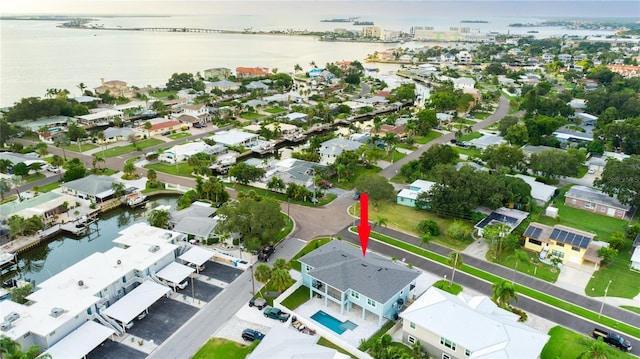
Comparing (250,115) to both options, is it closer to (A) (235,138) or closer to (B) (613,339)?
(A) (235,138)

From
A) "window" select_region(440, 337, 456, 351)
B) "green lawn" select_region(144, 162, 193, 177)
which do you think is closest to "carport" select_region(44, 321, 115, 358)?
"window" select_region(440, 337, 456, 351)

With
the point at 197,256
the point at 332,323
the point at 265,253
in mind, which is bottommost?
the point at 332,323

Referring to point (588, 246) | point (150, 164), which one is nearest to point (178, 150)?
point (150, 164)

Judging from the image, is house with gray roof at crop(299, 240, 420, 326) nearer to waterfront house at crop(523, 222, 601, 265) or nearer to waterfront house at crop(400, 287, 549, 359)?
waterfront house at crop(400, 287, 549, 359)

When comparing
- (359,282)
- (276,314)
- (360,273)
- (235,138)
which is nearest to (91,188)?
(235,138)

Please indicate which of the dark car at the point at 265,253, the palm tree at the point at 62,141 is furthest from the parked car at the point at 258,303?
the palm tree at the point at 62,141

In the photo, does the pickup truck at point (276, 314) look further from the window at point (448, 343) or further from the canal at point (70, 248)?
the canal at point (70, 248)

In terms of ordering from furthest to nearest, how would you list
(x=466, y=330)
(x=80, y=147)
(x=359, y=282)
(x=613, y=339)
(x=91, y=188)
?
(x=80, y=147)
(x=91, y=188)
(x=359, y=282)
(x=613, y=339)
(x=466, y=330)
